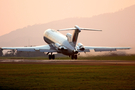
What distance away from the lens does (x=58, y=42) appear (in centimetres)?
6662

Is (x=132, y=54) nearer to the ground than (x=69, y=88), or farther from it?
farther from it

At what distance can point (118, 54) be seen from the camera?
59188 mm

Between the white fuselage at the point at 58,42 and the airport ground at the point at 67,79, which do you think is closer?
the airport ground at the point at 67,79

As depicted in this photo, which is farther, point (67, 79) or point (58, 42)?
point (58, 42)

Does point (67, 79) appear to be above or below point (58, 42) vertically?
below

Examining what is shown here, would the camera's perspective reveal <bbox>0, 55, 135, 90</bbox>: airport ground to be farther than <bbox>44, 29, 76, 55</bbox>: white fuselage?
No

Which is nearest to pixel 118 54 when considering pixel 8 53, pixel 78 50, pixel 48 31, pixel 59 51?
pixel 78 50

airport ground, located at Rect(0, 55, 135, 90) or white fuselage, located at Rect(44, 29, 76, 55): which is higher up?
white fuselage, located at Rect(44, 29, 76, 55)

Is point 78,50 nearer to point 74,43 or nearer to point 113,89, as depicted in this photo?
point 74,43

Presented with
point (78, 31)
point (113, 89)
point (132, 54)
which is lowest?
point (113, 89)

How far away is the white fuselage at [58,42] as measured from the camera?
2346 inches

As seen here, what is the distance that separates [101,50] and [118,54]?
409 cm

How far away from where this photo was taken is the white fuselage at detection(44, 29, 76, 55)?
59600 mm

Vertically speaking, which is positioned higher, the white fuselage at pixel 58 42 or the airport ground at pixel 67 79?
the white fuselage at pixel 58 42
